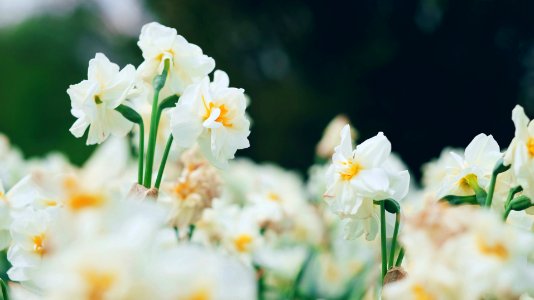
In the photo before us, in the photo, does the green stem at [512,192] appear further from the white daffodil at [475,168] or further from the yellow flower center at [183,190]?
the yellow flower center at [183,190]

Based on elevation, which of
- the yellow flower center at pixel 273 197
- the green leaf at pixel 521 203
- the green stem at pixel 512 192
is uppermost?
the yellow flower center at pixel 273 197

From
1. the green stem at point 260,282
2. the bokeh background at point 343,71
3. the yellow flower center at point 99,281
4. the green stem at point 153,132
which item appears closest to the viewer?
the yellow flower center at point 99,281

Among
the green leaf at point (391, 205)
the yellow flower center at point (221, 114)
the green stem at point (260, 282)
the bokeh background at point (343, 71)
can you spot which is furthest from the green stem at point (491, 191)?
the bokeh background at point (343, 71)

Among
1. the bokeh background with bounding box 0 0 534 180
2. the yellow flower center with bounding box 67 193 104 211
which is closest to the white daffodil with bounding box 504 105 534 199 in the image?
the yellow flower center with bounding box 67 193 104 211

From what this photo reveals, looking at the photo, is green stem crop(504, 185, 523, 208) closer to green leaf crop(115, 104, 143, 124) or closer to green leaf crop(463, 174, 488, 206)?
green leaf crop(463, 174, 488, 206)

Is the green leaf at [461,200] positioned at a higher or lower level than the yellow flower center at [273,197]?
lower

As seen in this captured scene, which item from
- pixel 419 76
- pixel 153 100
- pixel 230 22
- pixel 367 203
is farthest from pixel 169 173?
pixel 230 22

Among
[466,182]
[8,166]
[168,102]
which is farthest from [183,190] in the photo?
[8,166]
